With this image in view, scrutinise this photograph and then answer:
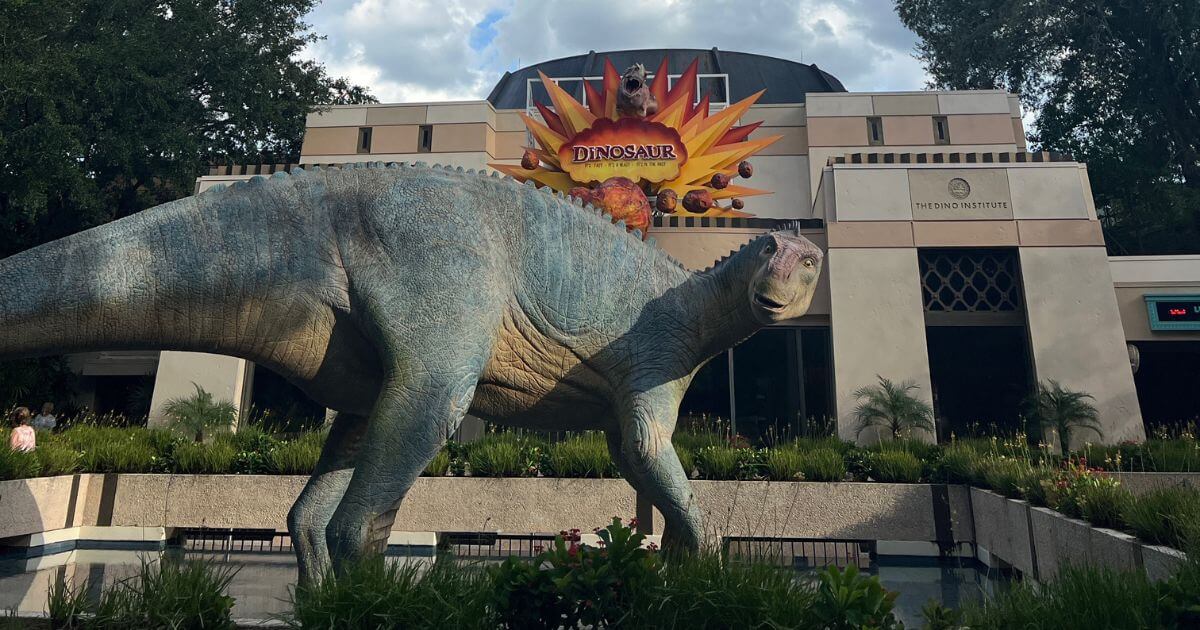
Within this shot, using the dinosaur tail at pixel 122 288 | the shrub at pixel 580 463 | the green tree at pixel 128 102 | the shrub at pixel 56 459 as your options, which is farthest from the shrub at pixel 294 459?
the green tree at pixel 128 102

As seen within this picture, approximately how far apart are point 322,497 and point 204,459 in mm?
5920

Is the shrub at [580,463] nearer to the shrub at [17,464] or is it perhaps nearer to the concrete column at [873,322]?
the shrub at [17,464]

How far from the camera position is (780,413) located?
15.9 metres

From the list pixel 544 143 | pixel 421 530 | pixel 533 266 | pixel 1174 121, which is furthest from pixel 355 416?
pixel 1174 121

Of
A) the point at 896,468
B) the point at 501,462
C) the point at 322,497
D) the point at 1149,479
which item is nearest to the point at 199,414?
the point at 501,462

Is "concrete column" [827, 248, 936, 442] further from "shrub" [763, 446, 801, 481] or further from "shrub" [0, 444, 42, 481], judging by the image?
"shrub" [0, 444, 42, 481]

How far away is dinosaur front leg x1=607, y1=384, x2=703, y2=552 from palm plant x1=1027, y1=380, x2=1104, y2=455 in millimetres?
12166

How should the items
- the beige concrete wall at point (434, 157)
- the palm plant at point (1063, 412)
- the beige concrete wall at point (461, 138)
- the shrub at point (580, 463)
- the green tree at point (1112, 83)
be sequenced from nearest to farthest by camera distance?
the shrub at point (580, 463), the palm plant at point (1063, 412), the beige concrete wall at point (434, 157), the beige concrete wall at point (461, 138), the green tree at point (1112, 83)

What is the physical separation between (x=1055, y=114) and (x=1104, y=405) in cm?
1924

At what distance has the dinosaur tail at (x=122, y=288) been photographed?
3.25 metres

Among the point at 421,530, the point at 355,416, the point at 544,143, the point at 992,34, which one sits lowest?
the point at 421,530

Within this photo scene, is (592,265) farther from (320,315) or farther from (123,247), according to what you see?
(123,247)

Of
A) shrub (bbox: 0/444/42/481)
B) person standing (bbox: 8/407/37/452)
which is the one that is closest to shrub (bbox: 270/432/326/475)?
shrub (bbox: 0/444/42/481)

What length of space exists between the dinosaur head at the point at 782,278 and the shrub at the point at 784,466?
4.97m
